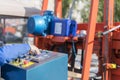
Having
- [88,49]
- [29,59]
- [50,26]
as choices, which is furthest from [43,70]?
[50,26]

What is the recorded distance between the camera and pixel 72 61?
341 cm

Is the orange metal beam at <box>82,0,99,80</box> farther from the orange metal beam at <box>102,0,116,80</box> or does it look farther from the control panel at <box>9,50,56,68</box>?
the control panel at <box>9,50,56,68</box>

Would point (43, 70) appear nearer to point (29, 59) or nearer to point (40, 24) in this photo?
point (29, 59)

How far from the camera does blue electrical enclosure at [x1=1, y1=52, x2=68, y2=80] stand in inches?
80.6

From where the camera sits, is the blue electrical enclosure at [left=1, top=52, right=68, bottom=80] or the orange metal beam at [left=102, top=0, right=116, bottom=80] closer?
the blue electrical enclosure at [left=1, top=52, right=68, bottom=80]

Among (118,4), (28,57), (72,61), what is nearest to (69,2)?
(118,4)

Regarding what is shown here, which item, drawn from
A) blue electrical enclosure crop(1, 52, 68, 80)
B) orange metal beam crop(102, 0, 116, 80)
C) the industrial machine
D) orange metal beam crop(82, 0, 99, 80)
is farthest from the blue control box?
blue electrical enclosure crop(1, 52, 68, 80)

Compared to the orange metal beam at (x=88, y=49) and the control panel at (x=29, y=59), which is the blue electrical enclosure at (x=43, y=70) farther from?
the orange metal beam at (x=88, y=49)

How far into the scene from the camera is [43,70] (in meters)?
2.15

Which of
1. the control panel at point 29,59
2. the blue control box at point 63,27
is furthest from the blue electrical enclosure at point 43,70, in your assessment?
the blue control box at point 63,27

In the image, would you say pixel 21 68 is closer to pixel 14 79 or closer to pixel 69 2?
pixel 14 79

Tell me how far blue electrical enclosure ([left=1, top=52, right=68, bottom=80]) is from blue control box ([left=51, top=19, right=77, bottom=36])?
2.09ft

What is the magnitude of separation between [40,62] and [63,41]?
1134mm

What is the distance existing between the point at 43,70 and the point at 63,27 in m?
0.95
